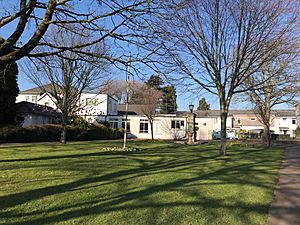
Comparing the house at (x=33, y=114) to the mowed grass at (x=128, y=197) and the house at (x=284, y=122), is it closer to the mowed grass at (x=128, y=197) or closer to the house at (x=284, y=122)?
the mowed grass at (x=128, y=197)

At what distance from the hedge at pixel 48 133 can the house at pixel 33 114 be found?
4726 millimetres

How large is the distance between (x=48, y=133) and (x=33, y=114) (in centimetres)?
617

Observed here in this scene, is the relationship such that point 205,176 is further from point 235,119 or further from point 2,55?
point 235,119

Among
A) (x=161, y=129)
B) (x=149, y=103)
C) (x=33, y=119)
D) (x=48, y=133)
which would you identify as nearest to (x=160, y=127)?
(x=161, y=129)

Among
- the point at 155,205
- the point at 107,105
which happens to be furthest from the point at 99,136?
the point at 155,205

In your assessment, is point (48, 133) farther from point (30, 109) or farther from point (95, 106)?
point (95, 106)

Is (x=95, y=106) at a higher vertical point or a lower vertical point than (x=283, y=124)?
higher

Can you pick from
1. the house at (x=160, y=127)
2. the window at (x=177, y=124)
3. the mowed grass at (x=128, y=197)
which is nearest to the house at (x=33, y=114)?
the house at (x=160, y=127)

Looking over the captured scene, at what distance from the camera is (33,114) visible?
2959cm

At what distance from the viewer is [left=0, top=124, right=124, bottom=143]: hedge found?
21.0 metres

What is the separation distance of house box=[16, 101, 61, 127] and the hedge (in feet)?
15.5

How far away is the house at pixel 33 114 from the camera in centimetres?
2867

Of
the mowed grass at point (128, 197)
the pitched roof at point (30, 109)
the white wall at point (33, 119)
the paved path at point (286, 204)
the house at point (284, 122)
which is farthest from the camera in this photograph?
the house at point (284, 122)

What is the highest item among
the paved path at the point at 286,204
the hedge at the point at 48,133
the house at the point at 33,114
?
the house at the point at 33,114
